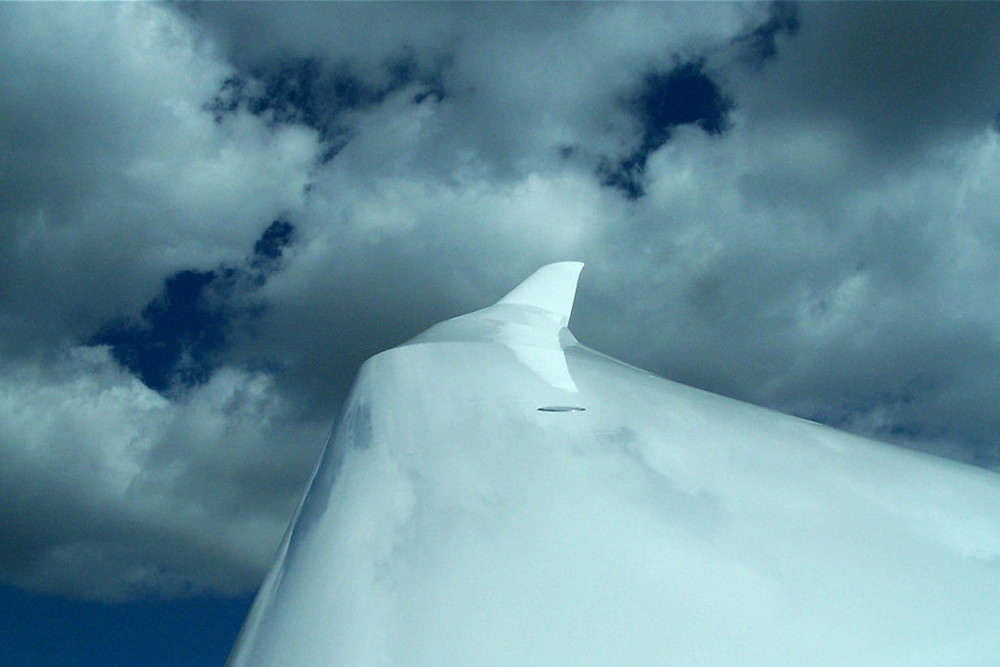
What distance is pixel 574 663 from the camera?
2242 millimetres

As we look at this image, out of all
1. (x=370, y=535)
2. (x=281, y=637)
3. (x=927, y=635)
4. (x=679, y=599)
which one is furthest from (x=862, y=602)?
(x=281, y=637)

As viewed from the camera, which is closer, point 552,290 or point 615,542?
point 615,542

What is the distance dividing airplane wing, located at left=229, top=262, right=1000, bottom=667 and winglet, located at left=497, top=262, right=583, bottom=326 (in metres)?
4.77

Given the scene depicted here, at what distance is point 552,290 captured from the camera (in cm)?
1055

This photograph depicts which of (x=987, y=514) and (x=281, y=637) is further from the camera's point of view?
(x=987, y=514)

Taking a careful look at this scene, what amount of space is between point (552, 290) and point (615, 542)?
7.95 metres

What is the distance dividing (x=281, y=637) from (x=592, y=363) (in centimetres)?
339

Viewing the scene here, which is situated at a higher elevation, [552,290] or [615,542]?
[552,290]

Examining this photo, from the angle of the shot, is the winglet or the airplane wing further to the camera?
the winglet

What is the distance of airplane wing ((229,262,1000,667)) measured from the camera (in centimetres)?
236

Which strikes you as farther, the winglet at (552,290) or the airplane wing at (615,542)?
the winglet at (552,290)

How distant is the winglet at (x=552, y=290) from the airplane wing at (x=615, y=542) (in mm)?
4766

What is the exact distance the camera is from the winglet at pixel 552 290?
9.64m

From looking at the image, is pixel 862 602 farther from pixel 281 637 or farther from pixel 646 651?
pixel 281 637
